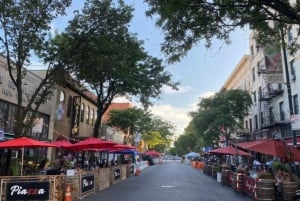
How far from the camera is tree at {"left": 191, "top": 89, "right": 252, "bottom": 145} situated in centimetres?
4512

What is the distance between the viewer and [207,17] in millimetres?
11555

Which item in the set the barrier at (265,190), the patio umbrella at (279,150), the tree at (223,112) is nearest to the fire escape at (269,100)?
the tree at (223,112)

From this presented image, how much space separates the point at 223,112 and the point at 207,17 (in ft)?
115

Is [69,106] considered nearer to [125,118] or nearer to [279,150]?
[125,118]

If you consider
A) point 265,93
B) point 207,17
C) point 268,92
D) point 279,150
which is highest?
point 265,93

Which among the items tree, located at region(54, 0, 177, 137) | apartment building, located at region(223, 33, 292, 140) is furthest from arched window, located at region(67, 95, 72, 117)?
apartment building, located at region(223, 33, 292, 140)

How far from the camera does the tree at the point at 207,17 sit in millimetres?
10711

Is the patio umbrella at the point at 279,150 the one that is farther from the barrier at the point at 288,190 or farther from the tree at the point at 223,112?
the tree at the point at 223,112

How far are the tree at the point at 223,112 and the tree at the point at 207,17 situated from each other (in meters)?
32.7

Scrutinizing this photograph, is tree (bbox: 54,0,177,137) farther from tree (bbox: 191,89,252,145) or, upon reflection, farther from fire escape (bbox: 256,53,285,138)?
tree (bbox: 191,89,252,145)

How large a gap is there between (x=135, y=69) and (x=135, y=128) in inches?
893

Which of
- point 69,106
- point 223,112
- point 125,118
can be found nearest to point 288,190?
point 69,106

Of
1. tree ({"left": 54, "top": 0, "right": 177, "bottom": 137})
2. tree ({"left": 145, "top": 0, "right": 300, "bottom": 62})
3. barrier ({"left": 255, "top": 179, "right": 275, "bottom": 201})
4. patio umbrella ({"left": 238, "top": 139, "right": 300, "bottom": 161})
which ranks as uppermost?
tree ({"left": 54, "top": 0, "right": 177, "bottom": 137})

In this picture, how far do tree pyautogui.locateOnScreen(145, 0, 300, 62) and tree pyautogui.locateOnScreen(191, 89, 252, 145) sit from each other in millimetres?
32688
